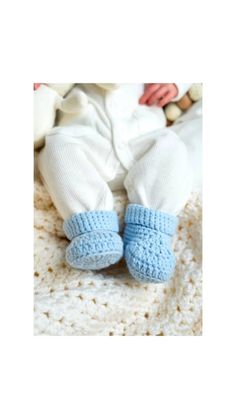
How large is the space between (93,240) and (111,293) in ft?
0.43

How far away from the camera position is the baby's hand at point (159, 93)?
1048mm

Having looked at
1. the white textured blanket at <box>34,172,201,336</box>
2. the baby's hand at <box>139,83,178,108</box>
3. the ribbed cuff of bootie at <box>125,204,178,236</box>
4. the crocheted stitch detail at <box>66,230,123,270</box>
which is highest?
the baby's hand at <box>139,83,178,108</box>

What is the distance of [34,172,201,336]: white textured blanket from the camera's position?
0.87m

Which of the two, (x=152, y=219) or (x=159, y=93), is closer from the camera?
(x=152, y=219)

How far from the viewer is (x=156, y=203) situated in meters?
0.92

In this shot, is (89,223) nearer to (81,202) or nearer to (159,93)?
(81,202)

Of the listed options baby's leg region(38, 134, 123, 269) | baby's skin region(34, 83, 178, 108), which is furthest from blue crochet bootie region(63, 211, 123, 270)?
baby's skin region(34, 83, 178, 108)

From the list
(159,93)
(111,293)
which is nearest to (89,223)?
A: (111,293)

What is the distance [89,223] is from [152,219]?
0.13m

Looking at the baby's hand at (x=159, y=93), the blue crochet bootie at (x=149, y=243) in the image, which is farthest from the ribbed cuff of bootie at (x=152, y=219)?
the baby's hand at (x=159, y=93)

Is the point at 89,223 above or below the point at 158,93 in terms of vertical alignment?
below

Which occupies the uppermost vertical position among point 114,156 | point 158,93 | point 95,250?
point 158,93

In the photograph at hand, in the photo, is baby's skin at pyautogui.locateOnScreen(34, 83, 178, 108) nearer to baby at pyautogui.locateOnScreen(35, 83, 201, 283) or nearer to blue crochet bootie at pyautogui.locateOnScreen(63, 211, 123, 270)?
baby at pyautogui.locateOnScreen(35, 83, 201, 283)

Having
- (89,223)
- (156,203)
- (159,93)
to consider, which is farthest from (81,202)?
(159,93)
